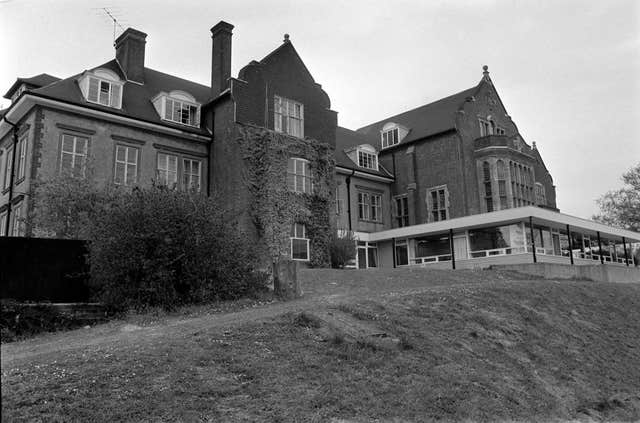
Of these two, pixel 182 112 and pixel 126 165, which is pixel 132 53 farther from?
pixel 126 165

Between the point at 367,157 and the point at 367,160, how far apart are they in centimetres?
22

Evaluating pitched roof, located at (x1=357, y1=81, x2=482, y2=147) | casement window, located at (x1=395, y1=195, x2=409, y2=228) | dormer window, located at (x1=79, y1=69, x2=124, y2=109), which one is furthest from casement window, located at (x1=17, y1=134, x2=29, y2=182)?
pitched roof, located at (x1=357, y1=81, x2=482, y2=147)

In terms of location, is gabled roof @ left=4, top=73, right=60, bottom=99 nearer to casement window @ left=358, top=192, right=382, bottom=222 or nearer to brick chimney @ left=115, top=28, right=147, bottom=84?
brick chimney @ left=115, top=28, right=147, bottom=84

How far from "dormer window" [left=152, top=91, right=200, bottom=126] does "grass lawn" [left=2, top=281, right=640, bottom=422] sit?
18663 mm

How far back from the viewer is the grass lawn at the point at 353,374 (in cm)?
673

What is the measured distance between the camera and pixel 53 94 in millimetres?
23656

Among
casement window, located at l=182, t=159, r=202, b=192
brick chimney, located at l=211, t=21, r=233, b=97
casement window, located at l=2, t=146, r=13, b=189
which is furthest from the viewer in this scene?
brick chimney, located at l=211, t=21, r=233, b=97

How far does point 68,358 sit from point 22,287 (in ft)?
21.1

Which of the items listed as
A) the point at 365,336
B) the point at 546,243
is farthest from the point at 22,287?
the point at 546,243

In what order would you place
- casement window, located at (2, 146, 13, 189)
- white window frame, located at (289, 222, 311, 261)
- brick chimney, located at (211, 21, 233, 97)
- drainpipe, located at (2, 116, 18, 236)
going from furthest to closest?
brick chimney, located at (211, 21, 233, 97)
white window frame, located at (289, 222, 311, 261)
casement window, located at (2, 146, 13, 189)
drainpipe, located at (2, 116, 18, 236)

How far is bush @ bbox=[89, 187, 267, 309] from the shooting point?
13.3 m

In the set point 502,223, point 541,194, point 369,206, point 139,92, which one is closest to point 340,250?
point 502,223

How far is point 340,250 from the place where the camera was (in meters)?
28.3

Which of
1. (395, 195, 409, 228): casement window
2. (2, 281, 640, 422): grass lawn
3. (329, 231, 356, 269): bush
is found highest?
(395, 195, 409, 228): casement window
